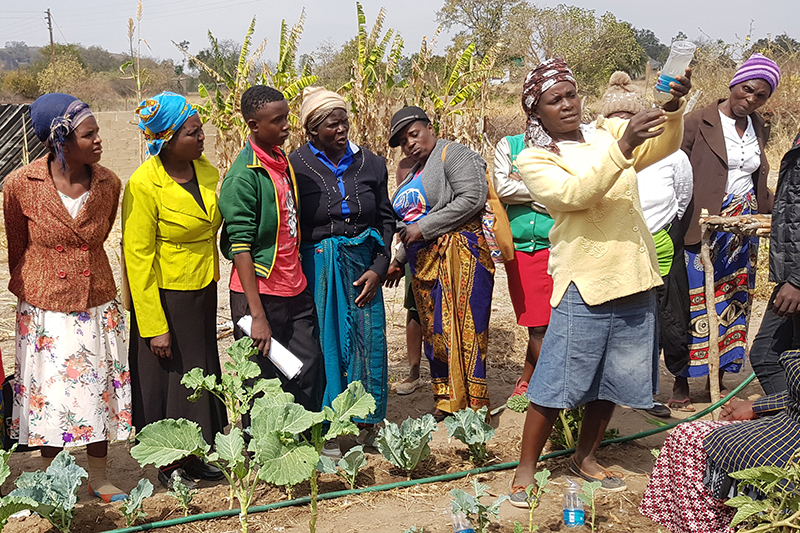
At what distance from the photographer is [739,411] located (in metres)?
3.04

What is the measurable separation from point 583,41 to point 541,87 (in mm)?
25863

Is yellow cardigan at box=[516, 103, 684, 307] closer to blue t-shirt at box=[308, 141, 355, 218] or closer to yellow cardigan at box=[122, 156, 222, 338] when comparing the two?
blue t-shirt at box=[308, 141, 355, 218]

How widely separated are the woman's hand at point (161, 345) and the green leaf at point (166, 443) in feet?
1.94

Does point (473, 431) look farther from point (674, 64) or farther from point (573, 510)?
point (674, 64)

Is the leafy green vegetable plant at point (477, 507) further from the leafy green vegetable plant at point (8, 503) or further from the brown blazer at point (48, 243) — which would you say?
the brown blazer at point (48, 243)

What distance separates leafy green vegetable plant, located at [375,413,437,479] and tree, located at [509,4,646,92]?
22.9m

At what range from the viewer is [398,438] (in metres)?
→ 3.60

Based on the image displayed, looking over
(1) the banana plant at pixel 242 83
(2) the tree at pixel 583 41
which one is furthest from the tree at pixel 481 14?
(1) the banana plant at pixel 242 83

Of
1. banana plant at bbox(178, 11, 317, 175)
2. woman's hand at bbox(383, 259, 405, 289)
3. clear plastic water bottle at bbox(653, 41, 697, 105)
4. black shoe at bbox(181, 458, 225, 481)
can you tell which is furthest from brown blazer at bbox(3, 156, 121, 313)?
banana plant at bbox(178, 11, 317, 175)

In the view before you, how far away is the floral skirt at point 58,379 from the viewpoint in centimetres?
324

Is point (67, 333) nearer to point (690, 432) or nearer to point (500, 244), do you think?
point (500, 244)

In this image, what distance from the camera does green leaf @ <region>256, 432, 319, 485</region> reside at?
258 centimetres

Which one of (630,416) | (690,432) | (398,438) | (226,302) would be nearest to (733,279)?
(630,416)

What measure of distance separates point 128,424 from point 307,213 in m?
1.36
